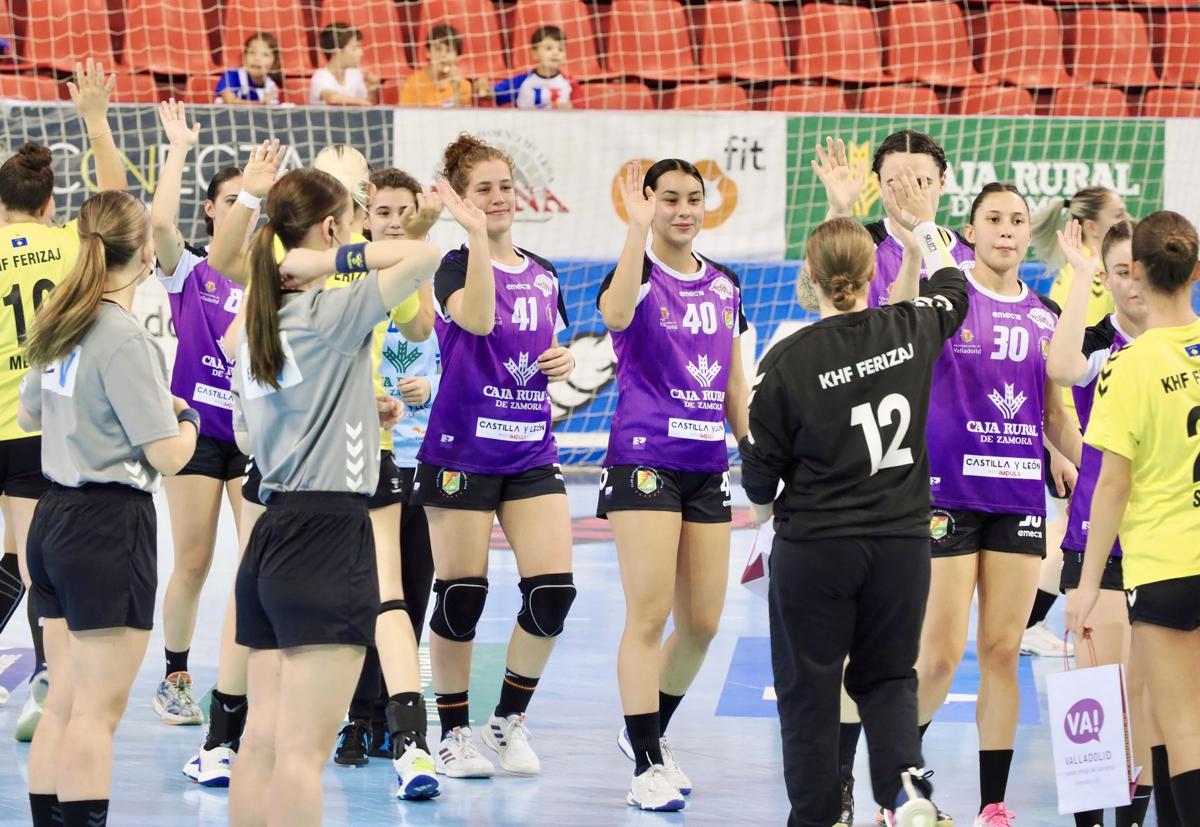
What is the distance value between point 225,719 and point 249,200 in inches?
67.1

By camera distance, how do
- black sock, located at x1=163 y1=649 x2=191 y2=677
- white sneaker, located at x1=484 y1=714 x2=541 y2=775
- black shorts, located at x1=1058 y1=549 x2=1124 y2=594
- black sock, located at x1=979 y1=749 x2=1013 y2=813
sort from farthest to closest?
black sock, located at x1=163 y1=649 x2=191 y2=677
white sneaker, located at x1=484 y1=714 x2=541 y2=775
black sock, located at x1=979 y1=749 x2=1013 y2=813
black shorts, located at x1=1058 y1=549 x2=1124 y2=594

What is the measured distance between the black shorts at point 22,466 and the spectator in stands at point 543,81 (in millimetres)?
6744

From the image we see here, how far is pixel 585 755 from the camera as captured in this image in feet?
18.6

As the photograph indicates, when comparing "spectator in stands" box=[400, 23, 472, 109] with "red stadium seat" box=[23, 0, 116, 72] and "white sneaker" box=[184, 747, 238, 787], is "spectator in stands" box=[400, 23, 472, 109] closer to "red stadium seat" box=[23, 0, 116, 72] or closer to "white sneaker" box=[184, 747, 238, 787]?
"red stadium seat" box=[23, 0, 116, 72]

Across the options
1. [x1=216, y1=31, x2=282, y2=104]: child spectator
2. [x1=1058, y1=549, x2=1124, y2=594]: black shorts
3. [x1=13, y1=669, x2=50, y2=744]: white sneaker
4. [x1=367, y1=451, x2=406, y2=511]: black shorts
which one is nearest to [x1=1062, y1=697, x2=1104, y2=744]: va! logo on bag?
[x1=1058, y1=549, x2=1124, y2=594]: black shorts

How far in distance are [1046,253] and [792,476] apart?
2.72 meters

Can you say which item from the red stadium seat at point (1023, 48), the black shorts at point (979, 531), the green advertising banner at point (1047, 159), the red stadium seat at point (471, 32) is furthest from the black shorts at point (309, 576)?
the red stadium seat at point (1023, 48)

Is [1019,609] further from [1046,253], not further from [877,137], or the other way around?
[877,137]

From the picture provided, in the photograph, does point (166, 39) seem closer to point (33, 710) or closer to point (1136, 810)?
point (33, 710)

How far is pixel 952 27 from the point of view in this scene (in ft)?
42.4

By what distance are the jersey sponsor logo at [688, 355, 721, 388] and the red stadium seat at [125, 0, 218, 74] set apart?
8017mm

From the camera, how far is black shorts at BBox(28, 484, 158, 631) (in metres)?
4.03

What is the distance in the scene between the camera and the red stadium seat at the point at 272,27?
1245 centimetres

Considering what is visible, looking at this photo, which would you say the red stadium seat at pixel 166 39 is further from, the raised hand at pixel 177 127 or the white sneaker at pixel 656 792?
the white sneaker at pixel 656 792
